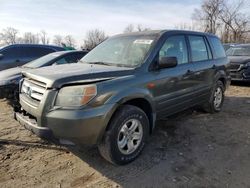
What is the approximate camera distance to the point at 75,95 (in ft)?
10.2

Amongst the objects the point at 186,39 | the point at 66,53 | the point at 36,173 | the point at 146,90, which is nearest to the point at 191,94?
the point at 186,39

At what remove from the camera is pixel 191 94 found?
492cm

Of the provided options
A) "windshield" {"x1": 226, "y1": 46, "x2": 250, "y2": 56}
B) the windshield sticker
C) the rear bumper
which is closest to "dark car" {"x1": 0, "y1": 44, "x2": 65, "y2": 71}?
the windshield sticker

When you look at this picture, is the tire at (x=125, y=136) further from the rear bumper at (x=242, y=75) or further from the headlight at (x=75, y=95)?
the rear bumper at (x=242, y=75)

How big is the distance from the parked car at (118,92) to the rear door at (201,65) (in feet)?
0.07

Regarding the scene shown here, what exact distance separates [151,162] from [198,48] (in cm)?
262

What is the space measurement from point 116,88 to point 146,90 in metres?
0.60

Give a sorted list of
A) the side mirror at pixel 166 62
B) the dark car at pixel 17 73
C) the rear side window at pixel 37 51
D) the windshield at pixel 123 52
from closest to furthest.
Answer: the side mirror at pixel 166 62
the windshield at pixel 123 52
the dark car at pixel 17 73
the rear side window at pixel 37 51

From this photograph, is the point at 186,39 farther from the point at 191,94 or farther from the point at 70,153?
the point at 70,153

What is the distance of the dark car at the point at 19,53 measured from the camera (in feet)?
29.2

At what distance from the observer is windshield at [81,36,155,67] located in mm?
4027

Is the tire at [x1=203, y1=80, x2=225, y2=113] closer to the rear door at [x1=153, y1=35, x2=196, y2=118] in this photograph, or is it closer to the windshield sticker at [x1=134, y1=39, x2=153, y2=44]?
the rear door at [x1=153, y1=35, x2=196, y2=118]

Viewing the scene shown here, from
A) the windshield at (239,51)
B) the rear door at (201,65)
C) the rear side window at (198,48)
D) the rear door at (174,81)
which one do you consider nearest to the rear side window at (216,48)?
the rear door at (201,65)

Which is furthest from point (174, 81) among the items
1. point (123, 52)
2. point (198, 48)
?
point (198, 48)
